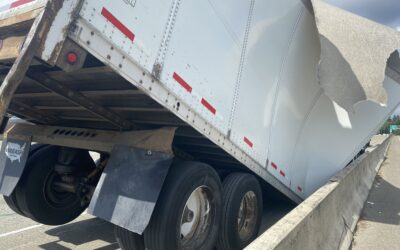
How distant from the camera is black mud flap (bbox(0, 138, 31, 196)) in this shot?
4379 millimetres

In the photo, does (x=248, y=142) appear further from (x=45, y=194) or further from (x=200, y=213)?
(x=45, y=194)

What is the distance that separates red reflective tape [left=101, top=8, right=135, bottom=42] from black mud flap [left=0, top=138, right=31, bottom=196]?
9.35 ft

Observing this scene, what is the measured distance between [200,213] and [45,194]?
233 cm

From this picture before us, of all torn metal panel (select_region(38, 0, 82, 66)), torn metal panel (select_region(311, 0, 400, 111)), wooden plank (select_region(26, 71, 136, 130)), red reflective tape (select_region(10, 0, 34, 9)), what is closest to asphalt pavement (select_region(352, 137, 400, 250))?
torn metal panel (select_region(311, 0, 400, 111))

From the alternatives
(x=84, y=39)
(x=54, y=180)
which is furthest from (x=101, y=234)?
(x=84, y=39)

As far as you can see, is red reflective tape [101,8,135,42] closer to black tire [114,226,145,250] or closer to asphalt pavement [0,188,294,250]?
black tire [114,226,145,250]

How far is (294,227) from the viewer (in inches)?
112

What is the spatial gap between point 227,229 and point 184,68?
2081mm

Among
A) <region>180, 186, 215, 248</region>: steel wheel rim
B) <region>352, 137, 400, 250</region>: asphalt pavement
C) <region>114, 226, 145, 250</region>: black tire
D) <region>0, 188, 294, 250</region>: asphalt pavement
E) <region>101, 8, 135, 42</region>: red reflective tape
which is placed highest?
<region>101, 8, 135, 42</region>: red reflective tape

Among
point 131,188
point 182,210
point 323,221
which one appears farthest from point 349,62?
point 131,188

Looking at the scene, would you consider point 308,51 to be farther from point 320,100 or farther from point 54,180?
point 54,180

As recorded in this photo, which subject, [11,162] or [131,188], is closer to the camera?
[131,188]

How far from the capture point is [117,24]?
2.45m

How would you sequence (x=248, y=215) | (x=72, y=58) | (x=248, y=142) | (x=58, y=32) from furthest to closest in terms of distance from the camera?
(x=248, y=215), (x=248, y=142), (x=72, y=58), (x=58, y=32)
